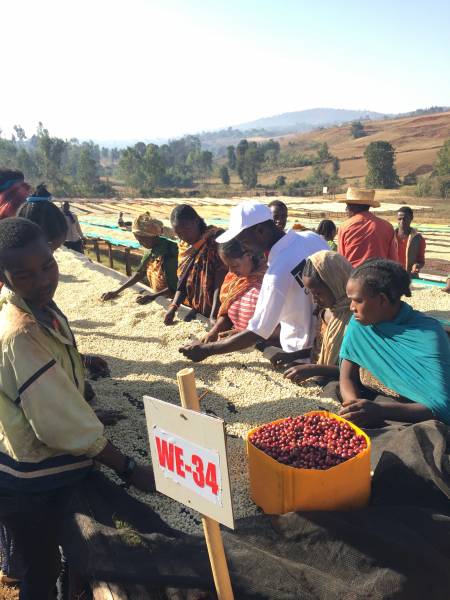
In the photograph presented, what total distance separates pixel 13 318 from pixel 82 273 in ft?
17.6

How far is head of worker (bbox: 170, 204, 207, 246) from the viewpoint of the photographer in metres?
3.82

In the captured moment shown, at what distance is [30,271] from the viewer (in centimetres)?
168

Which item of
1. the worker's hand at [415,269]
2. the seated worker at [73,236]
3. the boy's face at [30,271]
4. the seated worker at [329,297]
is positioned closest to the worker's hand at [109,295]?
the seated worker at [329,297]

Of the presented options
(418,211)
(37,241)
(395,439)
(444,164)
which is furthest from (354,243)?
(444,164)

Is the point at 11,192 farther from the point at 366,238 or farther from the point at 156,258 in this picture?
the point at 366,238

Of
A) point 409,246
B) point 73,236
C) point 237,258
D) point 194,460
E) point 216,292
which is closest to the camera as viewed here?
point 194,460

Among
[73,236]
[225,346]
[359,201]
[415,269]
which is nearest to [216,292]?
[225,346]

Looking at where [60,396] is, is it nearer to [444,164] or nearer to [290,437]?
[290,437]

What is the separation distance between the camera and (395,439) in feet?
6.03

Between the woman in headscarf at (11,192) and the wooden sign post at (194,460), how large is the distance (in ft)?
9.53

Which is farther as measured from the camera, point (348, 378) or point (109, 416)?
point (109, 416)

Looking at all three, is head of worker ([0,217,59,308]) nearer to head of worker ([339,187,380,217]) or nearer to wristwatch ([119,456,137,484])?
wristwatch ([119,456,137,484])

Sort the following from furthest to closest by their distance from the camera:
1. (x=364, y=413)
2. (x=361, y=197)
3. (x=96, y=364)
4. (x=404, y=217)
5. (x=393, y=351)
Result: (x=404, y=217), (x=361, y=197), (x=96, y=364), (x=393, y=351), (x=364, y=413)

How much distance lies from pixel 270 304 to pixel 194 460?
1.66m
